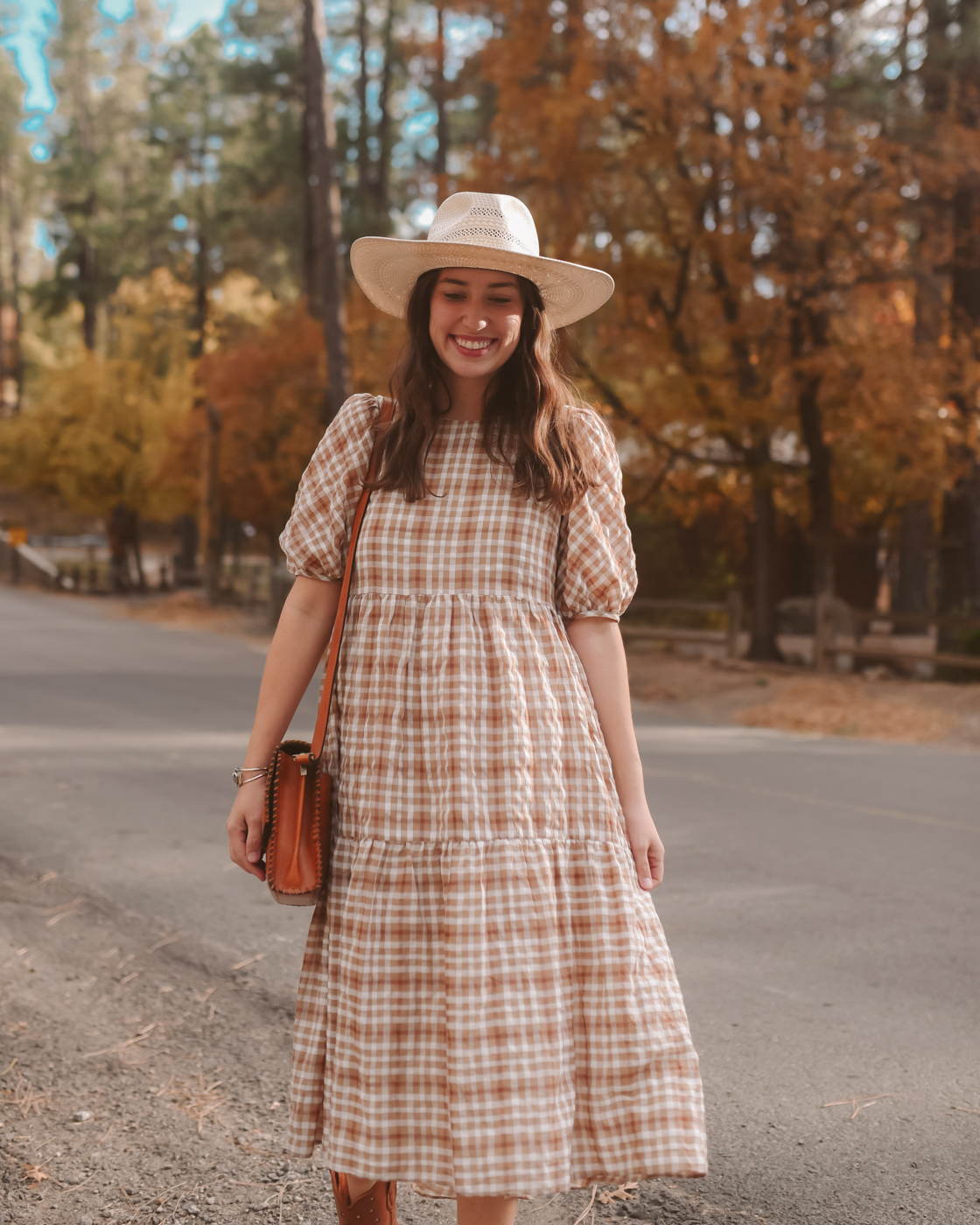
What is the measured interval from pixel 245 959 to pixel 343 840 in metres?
2.31

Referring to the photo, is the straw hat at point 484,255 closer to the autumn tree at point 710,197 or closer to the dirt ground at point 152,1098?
the dirt ground at point 152,1098

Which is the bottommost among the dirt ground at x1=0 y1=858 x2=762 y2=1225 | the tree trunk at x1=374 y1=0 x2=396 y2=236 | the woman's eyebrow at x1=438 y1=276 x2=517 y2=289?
the dirt ground at x1=0 y1=858 x2=762 y2=1225

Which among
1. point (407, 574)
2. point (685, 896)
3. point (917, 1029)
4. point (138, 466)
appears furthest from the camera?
point (138, 466)

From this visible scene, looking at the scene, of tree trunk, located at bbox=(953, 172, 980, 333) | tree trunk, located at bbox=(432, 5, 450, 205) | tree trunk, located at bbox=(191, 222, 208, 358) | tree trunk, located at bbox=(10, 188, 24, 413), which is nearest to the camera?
tree trunk, located at bbox=(953, 172, 980, 333)

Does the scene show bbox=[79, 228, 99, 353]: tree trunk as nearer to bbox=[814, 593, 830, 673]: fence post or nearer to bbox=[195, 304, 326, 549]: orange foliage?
bbox=[195, 304, 326, 549]: orange foliage

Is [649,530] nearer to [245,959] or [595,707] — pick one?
[245,959]

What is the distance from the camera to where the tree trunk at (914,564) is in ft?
55.7

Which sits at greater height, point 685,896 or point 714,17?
point 714,17

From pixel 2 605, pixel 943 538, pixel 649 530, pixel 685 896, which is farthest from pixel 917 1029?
pixel 2 605

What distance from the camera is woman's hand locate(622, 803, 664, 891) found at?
2.29 m

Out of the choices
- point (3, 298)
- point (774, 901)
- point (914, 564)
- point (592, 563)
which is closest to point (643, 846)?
point (592, 563)

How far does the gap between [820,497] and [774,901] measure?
418 inches

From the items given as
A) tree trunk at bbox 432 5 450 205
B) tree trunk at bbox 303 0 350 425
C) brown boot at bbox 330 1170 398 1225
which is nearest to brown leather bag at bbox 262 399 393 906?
brown boot at bbox 330 1170 398 1225

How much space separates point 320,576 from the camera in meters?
2.35
